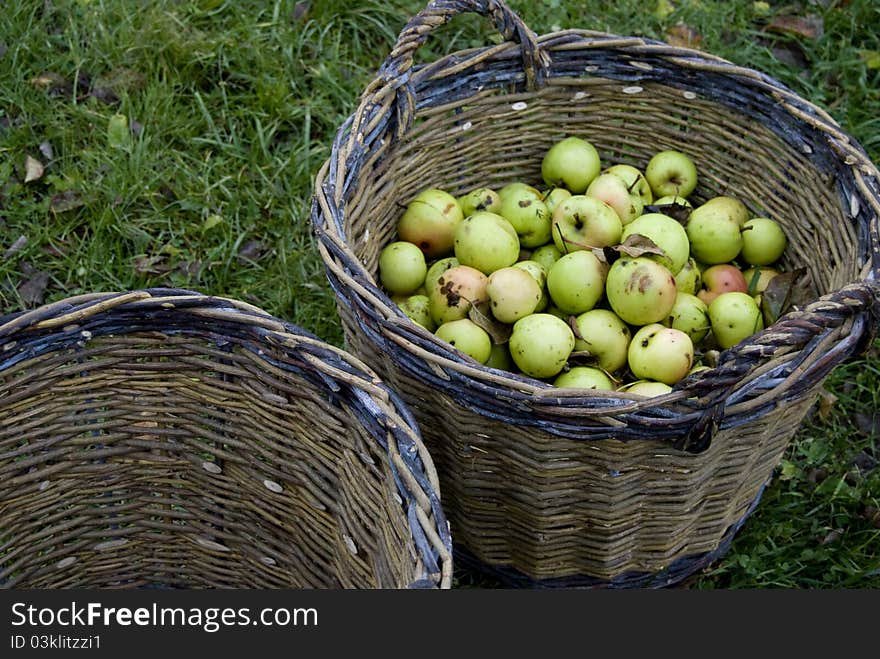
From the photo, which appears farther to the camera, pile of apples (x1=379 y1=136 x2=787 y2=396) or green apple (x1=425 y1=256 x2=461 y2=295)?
green apple (x1=425 y1=256 x2=461 y2=295)

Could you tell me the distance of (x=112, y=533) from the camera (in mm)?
2164

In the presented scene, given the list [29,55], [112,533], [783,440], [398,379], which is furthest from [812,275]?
[29,55]

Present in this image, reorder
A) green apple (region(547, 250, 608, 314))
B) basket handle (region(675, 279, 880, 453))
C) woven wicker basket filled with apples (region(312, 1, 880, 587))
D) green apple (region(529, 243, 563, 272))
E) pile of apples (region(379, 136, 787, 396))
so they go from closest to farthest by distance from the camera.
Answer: basket handle (region(675, 279, 880, 453)) < woven wicker basket filled with apples (region(312, 1, 880, 587)) < pile of apples (region(379, 136, 787, 396)) < green apple (region(547, 250, 608, 314)) < green apple (region(529, 243, 563, 272))

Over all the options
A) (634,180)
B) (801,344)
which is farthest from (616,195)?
(801,344)

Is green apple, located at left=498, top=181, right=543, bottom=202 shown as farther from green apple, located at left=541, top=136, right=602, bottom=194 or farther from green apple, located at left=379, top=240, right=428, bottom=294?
green apple, located at left=379, top=240, right=428, bottom=294

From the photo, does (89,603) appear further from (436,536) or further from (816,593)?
(816,593)

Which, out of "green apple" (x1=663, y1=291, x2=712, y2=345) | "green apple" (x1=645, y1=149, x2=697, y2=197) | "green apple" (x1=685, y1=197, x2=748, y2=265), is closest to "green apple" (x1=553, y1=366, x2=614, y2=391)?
"green apple" (x1=663, y1=291, x2=712, y2=345)

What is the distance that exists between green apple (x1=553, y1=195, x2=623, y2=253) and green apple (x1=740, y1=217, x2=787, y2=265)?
378 millimetres

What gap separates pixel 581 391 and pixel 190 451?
0.90 metres

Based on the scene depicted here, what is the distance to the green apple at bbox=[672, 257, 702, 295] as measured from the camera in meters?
2.44

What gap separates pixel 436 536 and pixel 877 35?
3013mm

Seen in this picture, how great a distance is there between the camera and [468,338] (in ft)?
7.14

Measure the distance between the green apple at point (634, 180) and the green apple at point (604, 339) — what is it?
524 mm

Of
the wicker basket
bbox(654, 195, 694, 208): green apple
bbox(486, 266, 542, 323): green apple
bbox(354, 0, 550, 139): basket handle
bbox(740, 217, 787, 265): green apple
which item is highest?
bbox(354, 0, 550, 139): basket handle
